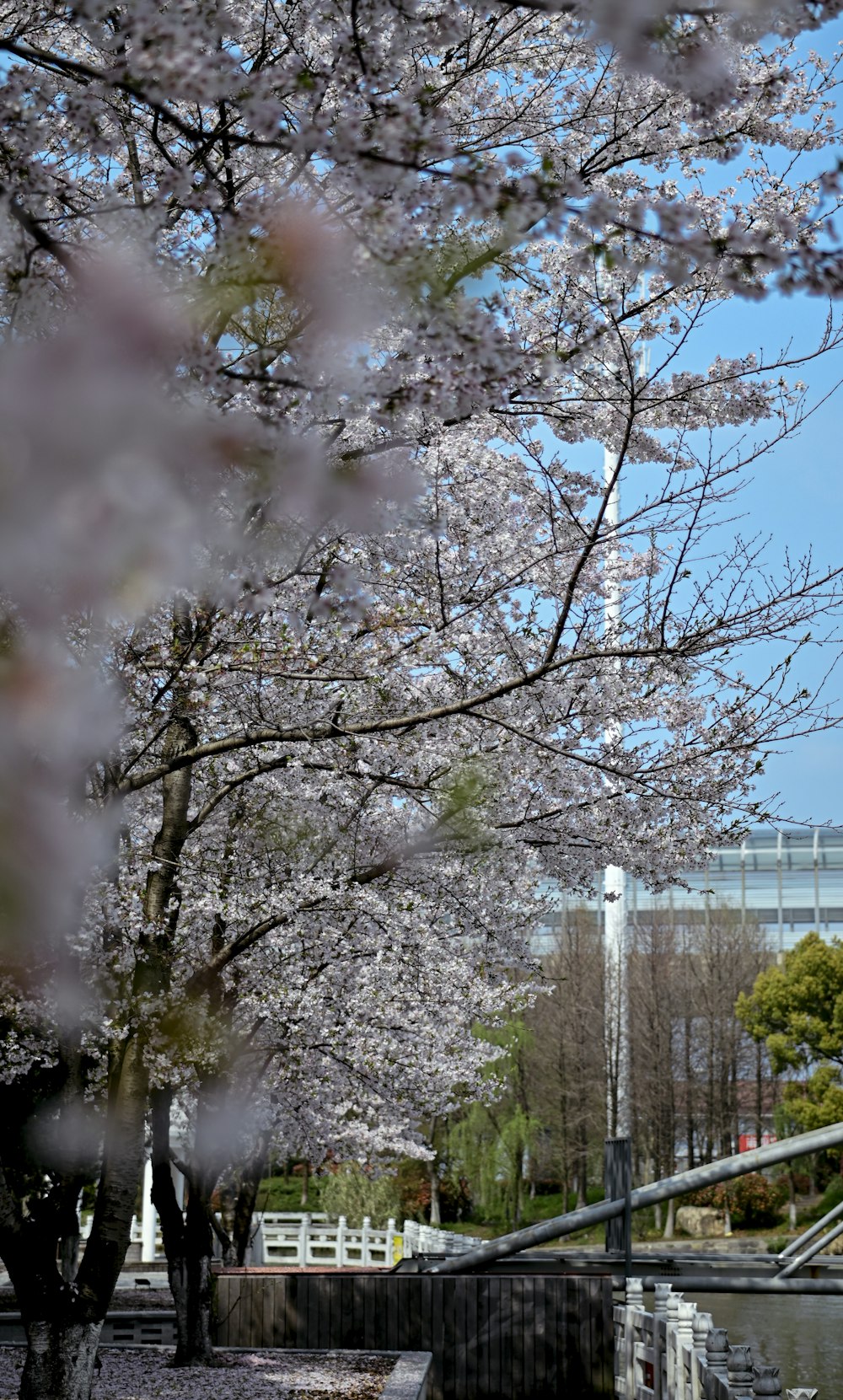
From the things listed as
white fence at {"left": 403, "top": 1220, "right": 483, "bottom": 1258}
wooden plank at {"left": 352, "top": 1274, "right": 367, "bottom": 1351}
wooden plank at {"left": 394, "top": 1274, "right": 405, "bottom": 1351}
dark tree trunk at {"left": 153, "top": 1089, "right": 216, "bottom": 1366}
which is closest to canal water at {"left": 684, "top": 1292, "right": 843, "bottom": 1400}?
wooden plank at {"left": 394, "top": 1274, "right": 405, "bottom": 1351}

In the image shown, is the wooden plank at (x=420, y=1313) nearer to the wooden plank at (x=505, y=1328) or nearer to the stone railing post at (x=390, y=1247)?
the wooden plank at (x=505, y=1328)

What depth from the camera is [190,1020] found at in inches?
331

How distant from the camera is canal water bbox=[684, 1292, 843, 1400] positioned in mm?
12391

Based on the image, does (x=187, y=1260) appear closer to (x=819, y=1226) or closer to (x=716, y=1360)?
(x=819, y=1226)

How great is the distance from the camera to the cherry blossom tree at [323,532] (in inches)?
58.6

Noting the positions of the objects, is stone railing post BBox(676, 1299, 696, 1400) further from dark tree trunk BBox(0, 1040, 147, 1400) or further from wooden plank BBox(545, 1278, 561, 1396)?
wooden plank BBox(545, 1278, 561, 1396)

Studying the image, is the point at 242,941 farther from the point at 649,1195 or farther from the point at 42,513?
the point at 42,513

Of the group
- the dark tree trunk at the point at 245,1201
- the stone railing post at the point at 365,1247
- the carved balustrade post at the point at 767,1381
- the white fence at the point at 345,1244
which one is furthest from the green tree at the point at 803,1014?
the carved balustrade post at the point at 767,1381

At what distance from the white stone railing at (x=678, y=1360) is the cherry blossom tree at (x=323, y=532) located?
2.72 metres

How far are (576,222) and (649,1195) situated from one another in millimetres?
6255

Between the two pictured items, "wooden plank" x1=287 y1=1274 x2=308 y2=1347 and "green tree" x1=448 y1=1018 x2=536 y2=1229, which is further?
"green tree" x1=448 y1=1018 x2=536 y2=1229

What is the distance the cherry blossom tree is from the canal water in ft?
14.5

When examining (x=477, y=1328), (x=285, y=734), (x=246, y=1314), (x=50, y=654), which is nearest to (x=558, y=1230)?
(x=477, y=1328)

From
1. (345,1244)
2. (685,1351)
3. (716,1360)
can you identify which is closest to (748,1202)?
(345,1244)
